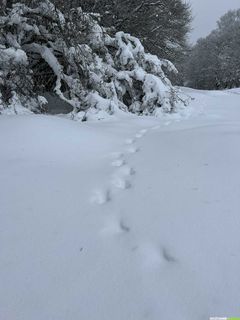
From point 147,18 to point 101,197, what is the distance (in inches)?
422

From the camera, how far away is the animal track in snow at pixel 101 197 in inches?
110

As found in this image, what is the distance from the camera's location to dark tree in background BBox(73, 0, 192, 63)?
1071 centimetres

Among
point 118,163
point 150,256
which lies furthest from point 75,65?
point 150,256

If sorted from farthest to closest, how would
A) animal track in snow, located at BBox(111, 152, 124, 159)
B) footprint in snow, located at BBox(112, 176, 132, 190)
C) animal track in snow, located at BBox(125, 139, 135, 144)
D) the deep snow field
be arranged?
animal track in snow, located at BBox(125, 139, 135, 144) → animal track in snow, located at BBox(111, 152, 124, 159) → footprint in snow, located at BBox(112, 176, 132, 190) → the deep snow field

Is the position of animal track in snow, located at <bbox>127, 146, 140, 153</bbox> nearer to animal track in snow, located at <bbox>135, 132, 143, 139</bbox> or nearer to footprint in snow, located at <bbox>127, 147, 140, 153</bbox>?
footprint in snow, located at <bbox>127, 147, 140, 153</bbox>

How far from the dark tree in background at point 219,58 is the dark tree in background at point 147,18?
20.0 m

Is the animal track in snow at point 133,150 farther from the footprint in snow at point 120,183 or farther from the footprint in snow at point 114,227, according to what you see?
the footprint in snow at point 114,227

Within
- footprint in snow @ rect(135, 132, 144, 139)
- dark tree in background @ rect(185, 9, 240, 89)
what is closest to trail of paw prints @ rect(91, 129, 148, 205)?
footprint in snow @ rect(135, 132, 144, 139)

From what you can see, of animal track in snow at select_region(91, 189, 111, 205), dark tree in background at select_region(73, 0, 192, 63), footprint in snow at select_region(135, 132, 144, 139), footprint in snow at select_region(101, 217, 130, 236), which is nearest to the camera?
footprint in snow at select_region(101, 217, 130, 236)

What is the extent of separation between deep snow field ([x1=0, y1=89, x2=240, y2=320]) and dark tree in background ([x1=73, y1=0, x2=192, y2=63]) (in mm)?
6661

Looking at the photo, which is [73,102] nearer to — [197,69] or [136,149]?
[136,149]

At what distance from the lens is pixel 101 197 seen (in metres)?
2.86

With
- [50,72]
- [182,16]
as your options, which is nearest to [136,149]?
[50,72]

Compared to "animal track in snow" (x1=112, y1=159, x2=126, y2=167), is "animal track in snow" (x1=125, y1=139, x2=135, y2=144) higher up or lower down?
lower down
